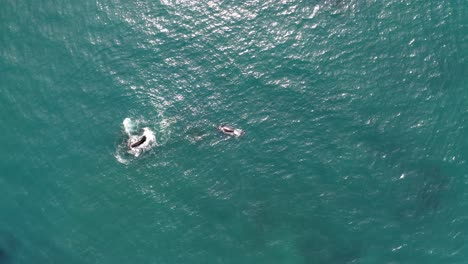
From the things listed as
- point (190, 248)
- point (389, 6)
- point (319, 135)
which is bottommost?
point (190, 248)

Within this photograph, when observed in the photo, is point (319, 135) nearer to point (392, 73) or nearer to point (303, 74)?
point (303, 74)

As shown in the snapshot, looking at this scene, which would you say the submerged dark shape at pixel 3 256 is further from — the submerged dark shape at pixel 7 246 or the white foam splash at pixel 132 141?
the white foam splash at pixel 132 141

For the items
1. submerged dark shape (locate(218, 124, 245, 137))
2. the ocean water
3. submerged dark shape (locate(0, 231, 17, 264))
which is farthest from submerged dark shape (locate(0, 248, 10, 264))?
submerged dark shape (locate(218, 124, 245, 137))

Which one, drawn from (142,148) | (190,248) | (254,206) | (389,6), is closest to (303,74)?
(389,6)

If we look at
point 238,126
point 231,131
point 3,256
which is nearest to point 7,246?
point 3,256

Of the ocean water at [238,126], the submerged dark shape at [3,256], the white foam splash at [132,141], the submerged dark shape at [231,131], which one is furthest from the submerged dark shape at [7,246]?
the submerged dark shape at [231,131]

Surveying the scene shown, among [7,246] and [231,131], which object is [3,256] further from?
[231,131]

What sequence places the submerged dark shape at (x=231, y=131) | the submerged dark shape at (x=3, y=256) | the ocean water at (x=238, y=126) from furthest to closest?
the submerged dark shape at (x=231, y=131) → the submerged dark shape at (x=3, y=256) → the ocean water at (x=238, y=126)

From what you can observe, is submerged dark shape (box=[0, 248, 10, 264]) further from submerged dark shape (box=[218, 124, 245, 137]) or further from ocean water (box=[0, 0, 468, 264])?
submerged dark shape (box=[218, 124, 245, 137])
